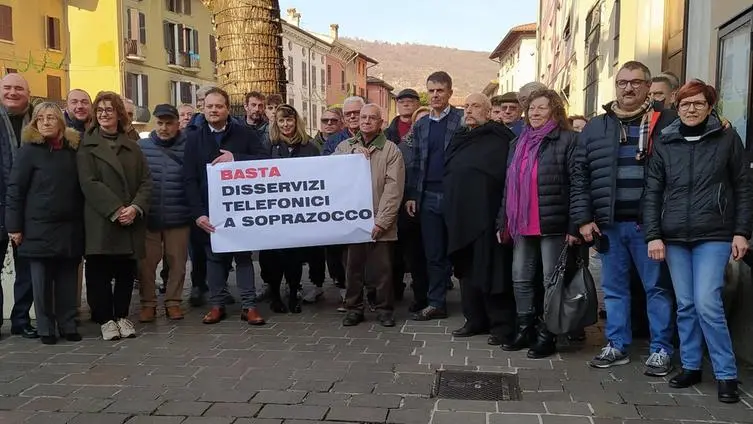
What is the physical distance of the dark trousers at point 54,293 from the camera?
5855 mm

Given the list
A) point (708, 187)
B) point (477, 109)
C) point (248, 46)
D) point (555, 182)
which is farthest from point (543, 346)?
point (248, 46)

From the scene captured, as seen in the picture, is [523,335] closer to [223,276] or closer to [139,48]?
[223,276]

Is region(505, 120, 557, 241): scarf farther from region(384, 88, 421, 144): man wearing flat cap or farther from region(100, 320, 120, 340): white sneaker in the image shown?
region(100, 320, 120, 340): white sneaker

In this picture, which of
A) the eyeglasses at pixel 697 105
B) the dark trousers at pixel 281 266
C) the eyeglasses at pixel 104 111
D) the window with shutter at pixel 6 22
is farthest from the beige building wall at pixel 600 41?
the window with shutter at pixel 6 22

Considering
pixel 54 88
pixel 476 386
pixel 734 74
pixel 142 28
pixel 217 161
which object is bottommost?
pixel 476 386

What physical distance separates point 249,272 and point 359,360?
1849 mm

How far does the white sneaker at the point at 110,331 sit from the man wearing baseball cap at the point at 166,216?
62 centimetres

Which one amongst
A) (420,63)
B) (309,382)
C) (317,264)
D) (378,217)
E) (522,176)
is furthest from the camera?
(420,63)

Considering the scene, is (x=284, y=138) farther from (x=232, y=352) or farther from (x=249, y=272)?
(x=232, y=352)

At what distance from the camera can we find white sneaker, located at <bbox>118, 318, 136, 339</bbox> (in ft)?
19.7

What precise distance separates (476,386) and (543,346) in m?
0.95

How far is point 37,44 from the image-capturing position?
118 ft

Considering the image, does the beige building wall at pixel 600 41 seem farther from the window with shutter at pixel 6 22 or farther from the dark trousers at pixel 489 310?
the window with shutter at pixel 6 22

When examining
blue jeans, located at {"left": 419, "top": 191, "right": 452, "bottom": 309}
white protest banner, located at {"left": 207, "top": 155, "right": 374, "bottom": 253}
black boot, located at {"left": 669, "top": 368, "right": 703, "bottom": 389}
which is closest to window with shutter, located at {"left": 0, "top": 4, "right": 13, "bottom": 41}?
white protest banner, located at {"left": 207, "top": 155, "right": 374, "bottom": 253}
